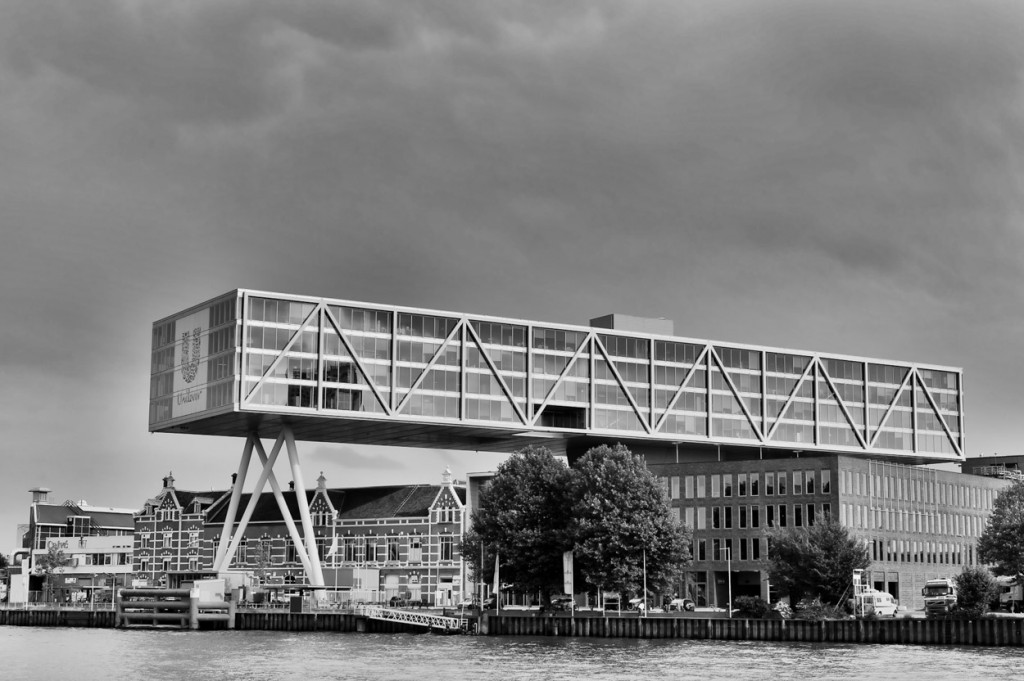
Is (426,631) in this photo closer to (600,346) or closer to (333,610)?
(333,610)

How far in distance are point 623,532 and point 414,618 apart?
59.7ft

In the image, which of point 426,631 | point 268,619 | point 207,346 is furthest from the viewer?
point 207,346

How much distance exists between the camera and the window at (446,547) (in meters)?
157

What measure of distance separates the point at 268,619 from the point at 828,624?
51.9 m

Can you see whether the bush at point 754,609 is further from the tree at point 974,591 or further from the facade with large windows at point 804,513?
the facade with large windows at point 804,513

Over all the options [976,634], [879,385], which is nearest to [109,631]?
[976,634]

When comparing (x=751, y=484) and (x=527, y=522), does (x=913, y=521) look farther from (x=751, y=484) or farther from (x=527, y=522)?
(x=527, y=522)

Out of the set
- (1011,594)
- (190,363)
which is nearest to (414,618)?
(190,363)

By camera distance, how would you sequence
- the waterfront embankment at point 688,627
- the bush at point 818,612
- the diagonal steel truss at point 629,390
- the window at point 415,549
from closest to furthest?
the waterfront embankment at point 688,627 < the bush at point 818,612 < the diagonal steel truss at point 629,390 < the window at point 415,549

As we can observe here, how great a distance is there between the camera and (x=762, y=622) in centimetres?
9731

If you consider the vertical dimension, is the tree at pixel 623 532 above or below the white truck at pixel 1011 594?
above

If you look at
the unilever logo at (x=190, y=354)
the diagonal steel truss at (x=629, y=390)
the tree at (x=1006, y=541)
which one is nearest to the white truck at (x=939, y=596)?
the tree at (x=1006, y=541)

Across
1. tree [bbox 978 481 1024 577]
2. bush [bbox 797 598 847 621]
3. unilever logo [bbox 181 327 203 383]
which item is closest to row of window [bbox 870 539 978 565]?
tree [bbox 978 481 1024 577]

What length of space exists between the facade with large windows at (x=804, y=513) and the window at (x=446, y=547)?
88.3ft
